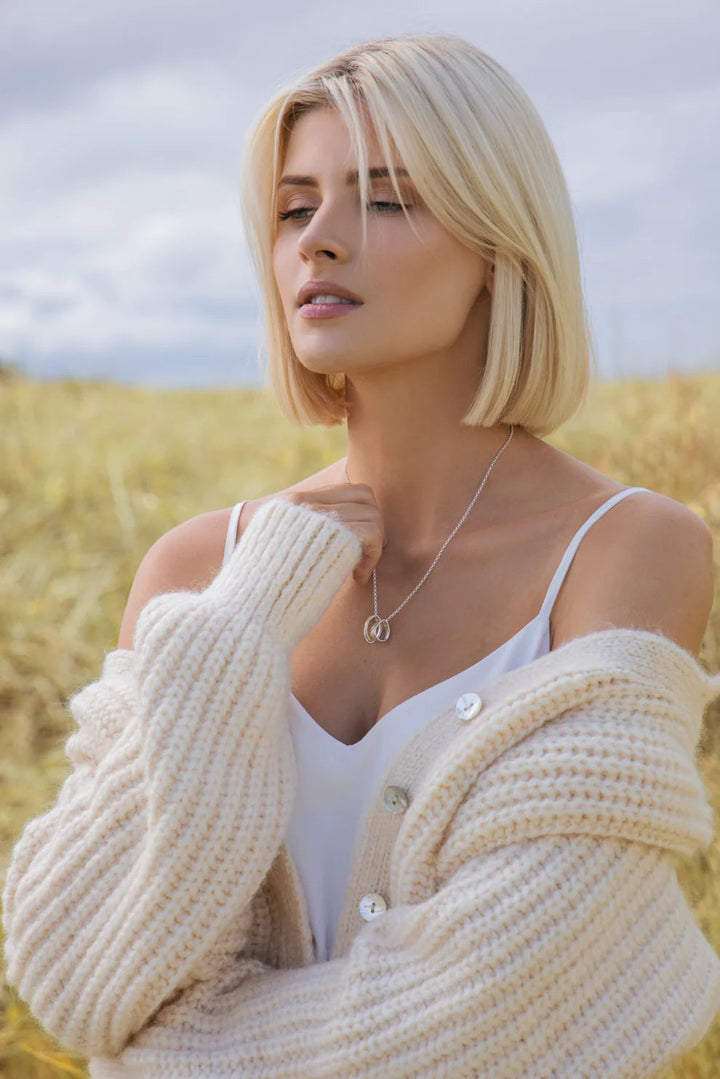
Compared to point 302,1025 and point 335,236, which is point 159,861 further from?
point 335,236

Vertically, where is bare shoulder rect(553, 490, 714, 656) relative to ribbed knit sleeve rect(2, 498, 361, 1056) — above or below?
above

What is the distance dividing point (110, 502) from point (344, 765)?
4107mm

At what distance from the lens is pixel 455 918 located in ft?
5.09

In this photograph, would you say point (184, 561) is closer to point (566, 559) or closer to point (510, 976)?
point (566, 559)

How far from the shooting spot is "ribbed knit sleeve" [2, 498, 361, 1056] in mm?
1682

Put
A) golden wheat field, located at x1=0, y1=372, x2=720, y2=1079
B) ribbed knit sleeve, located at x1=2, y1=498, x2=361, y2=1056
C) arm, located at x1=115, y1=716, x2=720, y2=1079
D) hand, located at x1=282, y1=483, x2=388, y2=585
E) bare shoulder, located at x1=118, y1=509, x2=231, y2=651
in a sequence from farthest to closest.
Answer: golden wheat field, located at x1=0, y1=372, x2=720, y2=1079
bare shoulder, located at x1=118, y1=509, x2=231, y2=651
hand, located at x1=282, y1=483, x2=388, y2=585
ribbed knit sleeve, located at x1=2, y1=498, x2=361, y2=1056
arm, located at x1=115, y1=716, x2=720, y2=1079

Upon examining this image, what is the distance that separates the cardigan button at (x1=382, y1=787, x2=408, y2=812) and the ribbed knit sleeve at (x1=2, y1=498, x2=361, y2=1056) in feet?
0.48

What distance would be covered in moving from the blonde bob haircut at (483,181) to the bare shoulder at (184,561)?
0.48m

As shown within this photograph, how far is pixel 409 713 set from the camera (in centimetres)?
184

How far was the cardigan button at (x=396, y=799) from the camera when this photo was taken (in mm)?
1737

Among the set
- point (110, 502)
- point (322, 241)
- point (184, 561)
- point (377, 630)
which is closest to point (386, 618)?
point (377, 630)

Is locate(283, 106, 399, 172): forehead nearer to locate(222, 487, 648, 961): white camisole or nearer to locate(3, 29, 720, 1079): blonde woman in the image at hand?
locate(3, 29, 720, 1079): blonde woman

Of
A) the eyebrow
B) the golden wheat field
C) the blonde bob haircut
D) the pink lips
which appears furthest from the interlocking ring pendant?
the golden wheat field

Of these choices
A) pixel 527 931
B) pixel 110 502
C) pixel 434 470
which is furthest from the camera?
pixel 110 502
